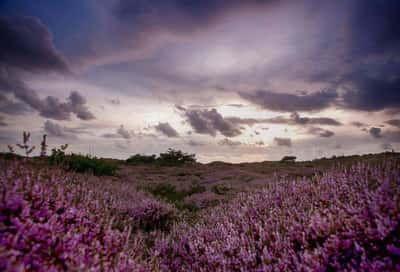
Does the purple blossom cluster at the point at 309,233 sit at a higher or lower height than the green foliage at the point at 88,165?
lower

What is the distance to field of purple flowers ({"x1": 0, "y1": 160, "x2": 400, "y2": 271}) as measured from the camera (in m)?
2.28

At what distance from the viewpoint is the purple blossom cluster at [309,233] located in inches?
92.0

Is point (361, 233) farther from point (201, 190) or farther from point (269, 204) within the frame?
point (201, 190)

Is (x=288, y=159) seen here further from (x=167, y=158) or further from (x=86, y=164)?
(x=86, y=164)

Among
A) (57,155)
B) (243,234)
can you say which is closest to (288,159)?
(57,155)

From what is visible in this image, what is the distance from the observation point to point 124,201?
5.88 m

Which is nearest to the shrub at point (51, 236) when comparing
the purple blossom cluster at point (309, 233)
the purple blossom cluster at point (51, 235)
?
the purple blossom cluster at point (51, 235)

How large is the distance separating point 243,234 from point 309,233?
685 mm

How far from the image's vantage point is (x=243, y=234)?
3.29 meters

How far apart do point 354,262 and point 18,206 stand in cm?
252

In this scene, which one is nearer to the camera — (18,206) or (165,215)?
(18,206)

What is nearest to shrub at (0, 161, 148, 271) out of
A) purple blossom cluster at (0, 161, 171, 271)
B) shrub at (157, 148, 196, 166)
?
purple blossom cluster at (0, 161, 171, 271)

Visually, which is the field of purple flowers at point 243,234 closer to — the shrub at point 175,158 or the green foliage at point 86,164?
the green foliage at point 86,164

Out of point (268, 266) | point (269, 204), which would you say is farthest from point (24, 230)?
point (269, 204)
